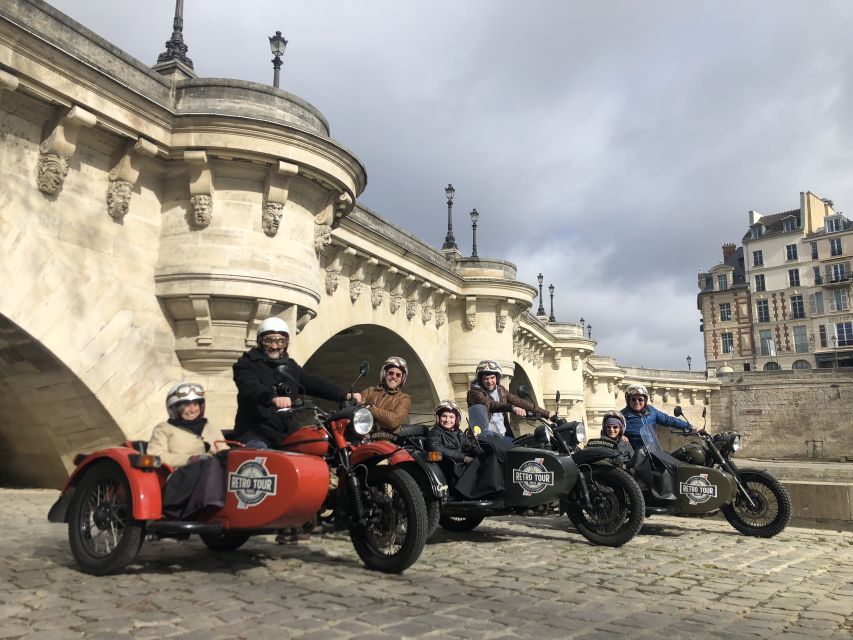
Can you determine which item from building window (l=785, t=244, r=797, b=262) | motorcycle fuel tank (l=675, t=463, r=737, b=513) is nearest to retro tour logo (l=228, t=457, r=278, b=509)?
motorcycle fuel tank (l=675, t=463, r=737, b=513)

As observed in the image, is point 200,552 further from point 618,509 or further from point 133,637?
point 618,509

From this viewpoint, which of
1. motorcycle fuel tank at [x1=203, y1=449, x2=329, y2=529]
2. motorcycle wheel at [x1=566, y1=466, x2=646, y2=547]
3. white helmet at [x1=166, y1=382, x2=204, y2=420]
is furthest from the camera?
motorcycle wheel at [x1=566, y1=466, x2=646, y2=547]

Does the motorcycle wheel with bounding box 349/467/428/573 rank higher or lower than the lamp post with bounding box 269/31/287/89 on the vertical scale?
lower

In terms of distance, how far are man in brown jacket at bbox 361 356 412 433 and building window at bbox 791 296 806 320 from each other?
5676 centimetres

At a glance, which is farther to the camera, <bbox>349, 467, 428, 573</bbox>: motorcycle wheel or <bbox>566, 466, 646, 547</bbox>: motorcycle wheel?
<bbox>566, 466, 646, 547</bbox>: motorcycle wheel

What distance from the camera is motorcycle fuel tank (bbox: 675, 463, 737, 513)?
6637mm

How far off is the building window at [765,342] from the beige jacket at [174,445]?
58328 millimetres

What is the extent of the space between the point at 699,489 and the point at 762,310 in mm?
55510

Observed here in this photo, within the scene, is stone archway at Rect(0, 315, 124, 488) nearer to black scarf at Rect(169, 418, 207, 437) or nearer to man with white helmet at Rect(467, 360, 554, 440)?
black scarf at Rect(169, 418, 207, 437)

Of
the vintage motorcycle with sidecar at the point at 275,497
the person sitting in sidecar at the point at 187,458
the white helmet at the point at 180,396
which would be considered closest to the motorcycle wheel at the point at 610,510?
the vintage motorcycle with sidecar at the point at 275,497

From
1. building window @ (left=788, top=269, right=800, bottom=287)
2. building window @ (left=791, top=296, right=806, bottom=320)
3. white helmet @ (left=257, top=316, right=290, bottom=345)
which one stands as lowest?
white helmet @ (left=257, top=316, right=290, bottom=345)

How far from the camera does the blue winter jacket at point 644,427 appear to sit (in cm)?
734

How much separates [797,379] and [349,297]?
130 feet

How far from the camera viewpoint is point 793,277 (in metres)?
55.3
